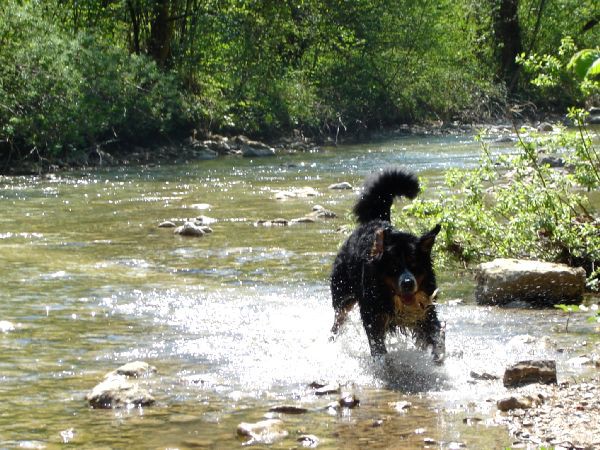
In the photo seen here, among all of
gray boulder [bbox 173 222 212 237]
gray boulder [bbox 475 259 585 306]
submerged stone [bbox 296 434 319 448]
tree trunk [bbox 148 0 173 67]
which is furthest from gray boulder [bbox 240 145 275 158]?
submerged stone [bbox 296 434 319 448]

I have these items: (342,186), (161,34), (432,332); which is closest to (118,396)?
(432,332)

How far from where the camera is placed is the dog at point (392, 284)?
6.21m

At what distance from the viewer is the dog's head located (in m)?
6.19

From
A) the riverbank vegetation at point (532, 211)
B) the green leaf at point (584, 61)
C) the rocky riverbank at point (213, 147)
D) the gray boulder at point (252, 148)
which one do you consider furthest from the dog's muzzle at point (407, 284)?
the gray boulder at point (252, 148)

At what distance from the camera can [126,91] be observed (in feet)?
74.9

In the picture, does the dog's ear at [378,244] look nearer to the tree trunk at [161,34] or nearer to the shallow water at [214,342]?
the shallow water at [214,342]

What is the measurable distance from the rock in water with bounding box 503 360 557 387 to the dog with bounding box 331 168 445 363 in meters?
0.78

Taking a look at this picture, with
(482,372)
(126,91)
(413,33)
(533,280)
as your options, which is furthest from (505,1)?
(482,372)

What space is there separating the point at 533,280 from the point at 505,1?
2936cm

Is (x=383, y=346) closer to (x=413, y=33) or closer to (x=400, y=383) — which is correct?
(x=400, y=383)

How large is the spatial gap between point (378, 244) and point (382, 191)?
115 cm

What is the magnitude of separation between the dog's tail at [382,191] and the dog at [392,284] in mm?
361

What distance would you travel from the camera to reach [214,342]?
6.78m

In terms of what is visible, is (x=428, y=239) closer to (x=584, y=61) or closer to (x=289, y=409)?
(x=289, y=409)
